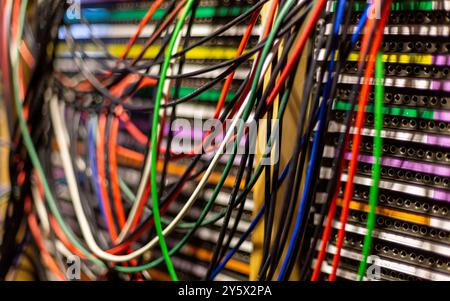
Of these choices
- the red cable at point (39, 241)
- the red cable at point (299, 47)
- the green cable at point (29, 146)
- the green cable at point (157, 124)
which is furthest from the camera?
the red cable at point (39, 241)

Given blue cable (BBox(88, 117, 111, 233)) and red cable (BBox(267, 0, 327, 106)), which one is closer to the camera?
red cable (BBox(267, 0, 327, 106))

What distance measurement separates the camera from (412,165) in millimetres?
627

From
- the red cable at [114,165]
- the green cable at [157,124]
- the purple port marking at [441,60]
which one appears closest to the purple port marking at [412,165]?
the purple port marking at [441,60]

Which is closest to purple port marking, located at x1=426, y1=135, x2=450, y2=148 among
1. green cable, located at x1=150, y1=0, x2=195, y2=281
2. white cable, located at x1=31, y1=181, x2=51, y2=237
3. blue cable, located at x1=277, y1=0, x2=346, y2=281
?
blue cable, located at x1=277, y1=0, x2=346, y2=281

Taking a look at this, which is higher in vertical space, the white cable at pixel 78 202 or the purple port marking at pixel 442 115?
the purple port marking at pixel 442 115

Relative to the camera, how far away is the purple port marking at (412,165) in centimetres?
60

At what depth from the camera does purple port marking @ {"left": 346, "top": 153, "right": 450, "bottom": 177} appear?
0.60m

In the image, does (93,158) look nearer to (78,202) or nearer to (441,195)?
(78,202)

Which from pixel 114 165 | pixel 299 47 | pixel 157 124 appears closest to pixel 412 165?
pixel 299 47

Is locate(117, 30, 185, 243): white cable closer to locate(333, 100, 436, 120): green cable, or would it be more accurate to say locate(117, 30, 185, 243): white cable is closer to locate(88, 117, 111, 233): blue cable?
locate(88, 117, 111, 233): blue cable

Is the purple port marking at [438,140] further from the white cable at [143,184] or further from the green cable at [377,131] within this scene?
the white cable at [143,184]
